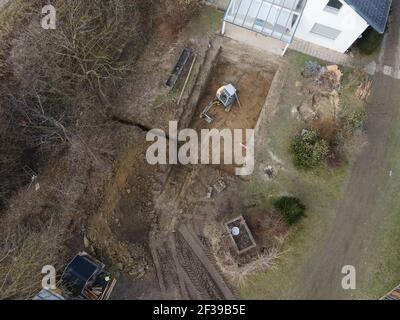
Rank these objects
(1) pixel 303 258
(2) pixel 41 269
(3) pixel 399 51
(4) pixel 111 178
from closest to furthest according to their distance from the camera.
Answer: (2) pixel 41 269
(1) pixel 303 258
(4) pixel 111 178
(3) pixel 399 51

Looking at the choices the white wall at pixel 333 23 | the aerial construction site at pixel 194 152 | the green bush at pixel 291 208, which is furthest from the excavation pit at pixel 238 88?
the green bush at pixel 291 208

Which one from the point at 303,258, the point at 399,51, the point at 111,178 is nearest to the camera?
the point at 303,258

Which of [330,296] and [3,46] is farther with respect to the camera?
[3,46]

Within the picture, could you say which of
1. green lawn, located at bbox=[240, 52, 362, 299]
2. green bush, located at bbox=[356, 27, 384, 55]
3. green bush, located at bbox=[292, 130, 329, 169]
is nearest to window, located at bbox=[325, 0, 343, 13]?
green bush, located at bbox=[356, 27, 384, 55]

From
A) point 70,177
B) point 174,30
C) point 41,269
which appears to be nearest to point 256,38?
point 174,30

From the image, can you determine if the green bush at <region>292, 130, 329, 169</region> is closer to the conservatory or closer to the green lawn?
the green lawn

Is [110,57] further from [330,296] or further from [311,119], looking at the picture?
[330,296]

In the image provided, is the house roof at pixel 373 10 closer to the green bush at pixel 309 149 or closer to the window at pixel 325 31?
the window at pixel 325 31
